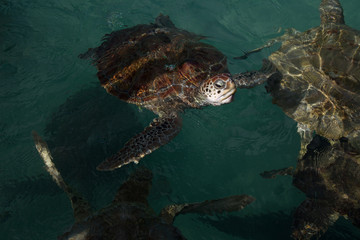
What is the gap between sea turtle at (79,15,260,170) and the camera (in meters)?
3.46

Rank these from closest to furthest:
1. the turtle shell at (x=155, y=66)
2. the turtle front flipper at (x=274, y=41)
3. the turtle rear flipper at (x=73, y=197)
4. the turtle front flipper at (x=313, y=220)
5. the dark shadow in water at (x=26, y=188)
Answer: the turtle rear flipper at (x=73, y=197), the turtle front flipper at (x=313, y=220), the dark shadow in water at (x=26, y=188), the turtle shell at (x=155, y=66), the turtle front flipper at (x=274, y=41)

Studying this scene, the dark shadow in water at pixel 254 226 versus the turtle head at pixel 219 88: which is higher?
the turtle head at pixel 219 88

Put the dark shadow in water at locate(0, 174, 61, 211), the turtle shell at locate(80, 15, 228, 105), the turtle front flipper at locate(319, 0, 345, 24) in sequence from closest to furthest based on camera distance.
Answer: the dark shadow in water at locate(0, 174, 61, 211), the turtle shell at locate(80, 15, 228, 105), the turtle front flipper at locate(319, 0, 345, 24)

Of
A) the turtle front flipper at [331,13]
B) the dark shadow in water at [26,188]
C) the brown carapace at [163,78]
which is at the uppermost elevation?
the turtle front flipper at [331,13]

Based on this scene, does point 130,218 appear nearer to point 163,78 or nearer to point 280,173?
point 163,78

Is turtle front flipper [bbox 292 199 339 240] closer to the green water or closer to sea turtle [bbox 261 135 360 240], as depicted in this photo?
sea turtle [bbox 261 135 360 240]

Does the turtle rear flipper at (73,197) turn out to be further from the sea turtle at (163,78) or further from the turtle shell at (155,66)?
the turtle shell at (155,66)

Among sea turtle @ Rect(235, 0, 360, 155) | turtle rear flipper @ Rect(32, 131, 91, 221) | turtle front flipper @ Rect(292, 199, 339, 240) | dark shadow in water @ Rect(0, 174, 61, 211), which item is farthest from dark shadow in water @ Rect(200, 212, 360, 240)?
dark shadow in water @ Rect(0, 174, 61, 211)

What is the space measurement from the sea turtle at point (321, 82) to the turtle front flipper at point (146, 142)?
177cm

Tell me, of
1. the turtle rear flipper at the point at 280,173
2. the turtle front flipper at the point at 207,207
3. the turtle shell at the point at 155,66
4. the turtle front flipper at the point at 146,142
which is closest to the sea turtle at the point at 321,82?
the turtle rear flipper at the point at 280,173

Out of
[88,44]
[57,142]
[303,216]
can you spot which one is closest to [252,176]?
[303,216]

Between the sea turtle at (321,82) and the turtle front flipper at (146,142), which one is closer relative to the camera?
the turtle front flipper at (146,142)

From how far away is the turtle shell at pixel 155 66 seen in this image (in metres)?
3.59

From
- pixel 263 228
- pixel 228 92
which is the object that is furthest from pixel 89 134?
pixel 263 228
